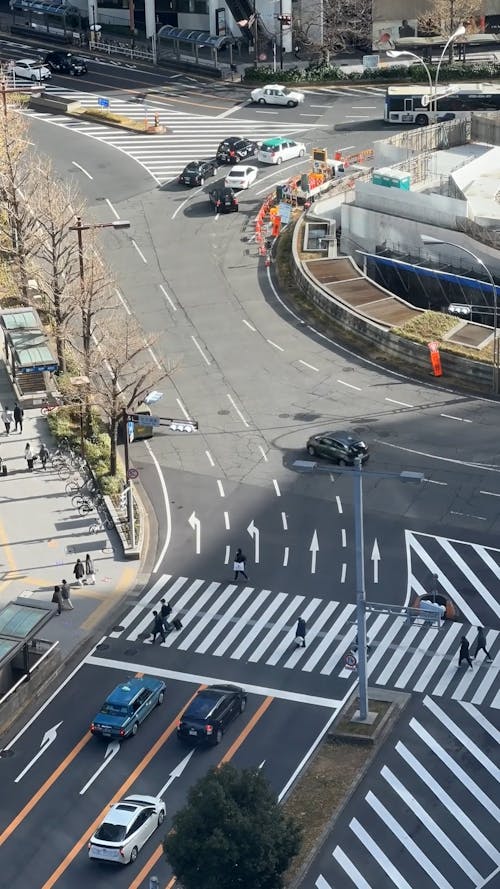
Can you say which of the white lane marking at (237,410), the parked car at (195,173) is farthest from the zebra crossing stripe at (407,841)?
the parked car at (195,173)

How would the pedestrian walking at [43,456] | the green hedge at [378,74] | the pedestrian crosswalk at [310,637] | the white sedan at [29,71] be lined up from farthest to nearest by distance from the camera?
the white sedan at [29,71], the green hedge at [378,74], the pedestrian walking at [43,456], the pedestrian crosswalk at [310,637]

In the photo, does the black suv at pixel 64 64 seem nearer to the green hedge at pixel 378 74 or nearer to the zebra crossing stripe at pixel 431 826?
the green hedge at pixel 378 74

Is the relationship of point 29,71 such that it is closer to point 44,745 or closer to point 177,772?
point 44,745

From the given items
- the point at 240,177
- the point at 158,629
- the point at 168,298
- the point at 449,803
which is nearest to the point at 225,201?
the point at 240,177

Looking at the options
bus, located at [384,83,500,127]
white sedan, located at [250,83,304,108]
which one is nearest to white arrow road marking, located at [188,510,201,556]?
bus, located at [384,83,500,127]

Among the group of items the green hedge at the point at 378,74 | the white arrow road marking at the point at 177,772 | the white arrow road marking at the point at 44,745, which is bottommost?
the white arrow road marking at the point at 44,745

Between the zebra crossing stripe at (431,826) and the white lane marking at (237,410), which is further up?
the white lane marking at (237,410)
